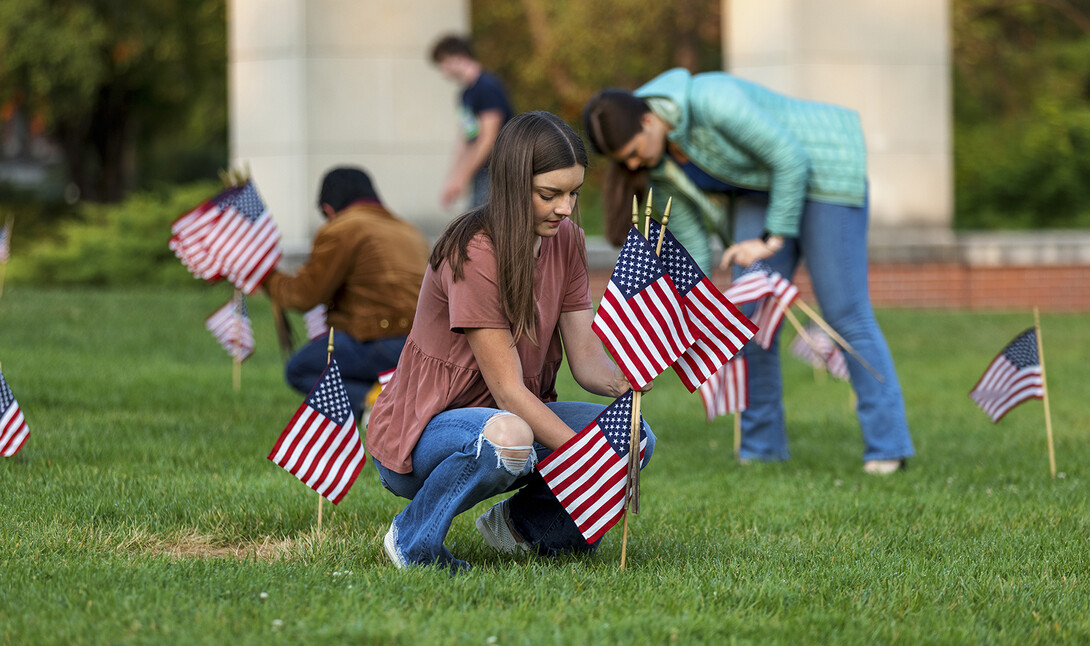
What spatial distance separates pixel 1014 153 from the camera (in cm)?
2189

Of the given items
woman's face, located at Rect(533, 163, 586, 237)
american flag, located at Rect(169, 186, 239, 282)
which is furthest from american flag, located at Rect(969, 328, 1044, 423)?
american flag, located at Rect(169, 186, 239, 282)

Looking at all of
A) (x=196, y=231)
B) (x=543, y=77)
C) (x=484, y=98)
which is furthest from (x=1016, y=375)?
(x=543, y=77)

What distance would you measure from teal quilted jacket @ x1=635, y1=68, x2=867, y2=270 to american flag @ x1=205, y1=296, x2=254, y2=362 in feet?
9.42

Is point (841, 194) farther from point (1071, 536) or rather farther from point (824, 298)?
point (1071, 536)

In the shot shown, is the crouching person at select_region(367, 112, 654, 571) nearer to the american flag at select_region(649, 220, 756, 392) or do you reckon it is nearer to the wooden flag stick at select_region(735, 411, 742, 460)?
the american flag at select_region(649, 220, 756, 392)

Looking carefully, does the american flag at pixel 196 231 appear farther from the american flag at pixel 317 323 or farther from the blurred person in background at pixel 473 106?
the blurred person in background at pixel 473 106

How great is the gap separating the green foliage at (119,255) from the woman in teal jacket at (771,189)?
10.7m

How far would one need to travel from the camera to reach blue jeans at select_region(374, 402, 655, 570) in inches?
163

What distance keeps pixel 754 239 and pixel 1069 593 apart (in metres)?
2.89

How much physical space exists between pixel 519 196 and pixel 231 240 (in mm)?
3435

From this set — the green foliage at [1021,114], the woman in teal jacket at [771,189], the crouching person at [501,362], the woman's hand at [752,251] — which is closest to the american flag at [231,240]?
the woman in teal jacket at [771,189]

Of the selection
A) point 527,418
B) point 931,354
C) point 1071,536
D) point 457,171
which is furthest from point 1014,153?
point 527,418

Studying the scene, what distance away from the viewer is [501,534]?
4.66 m

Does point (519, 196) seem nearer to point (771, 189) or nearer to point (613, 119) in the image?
point (613, 119)
